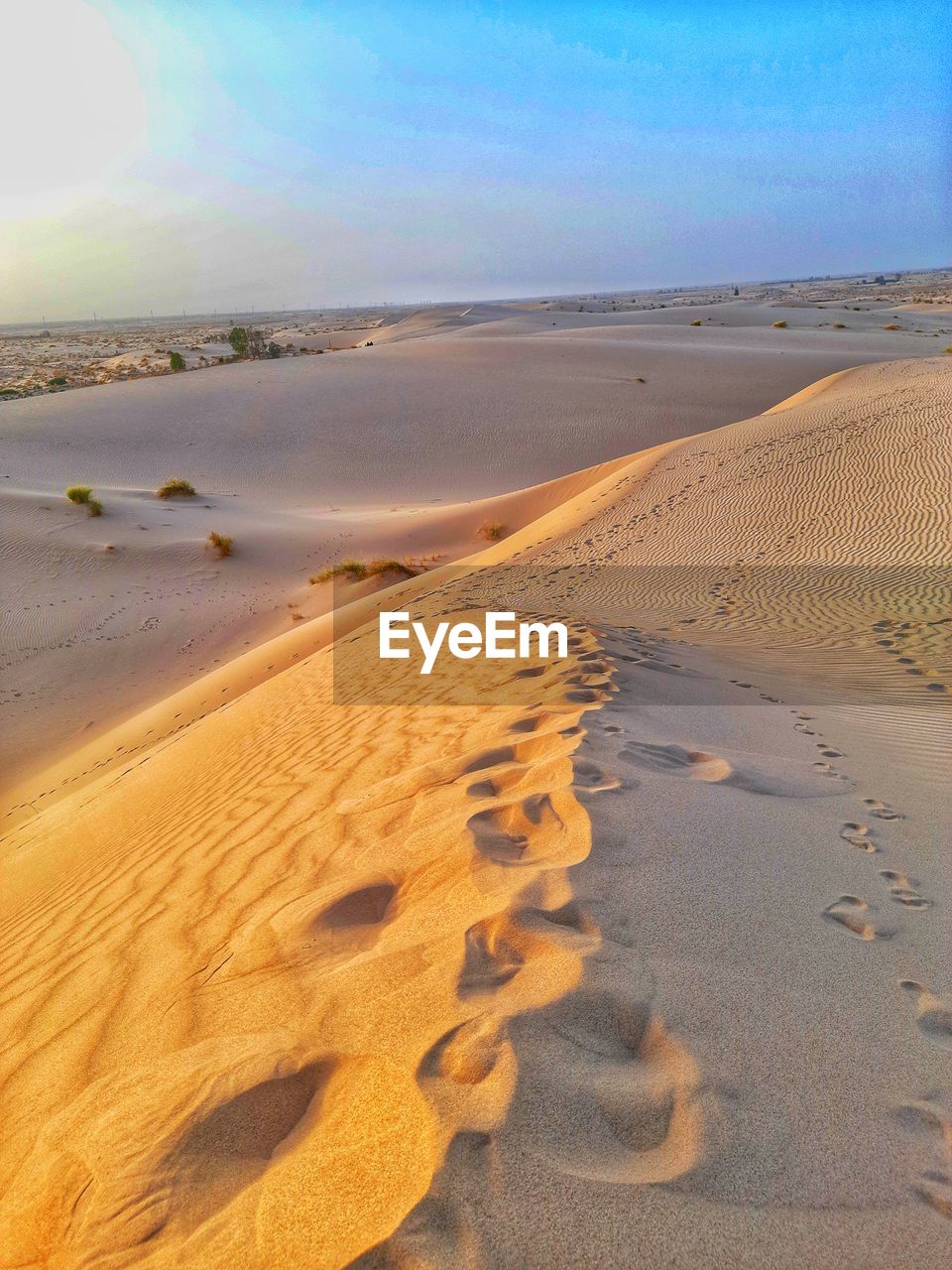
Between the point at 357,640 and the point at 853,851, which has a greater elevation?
the point at 853,851

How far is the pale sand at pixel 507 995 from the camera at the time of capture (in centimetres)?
170

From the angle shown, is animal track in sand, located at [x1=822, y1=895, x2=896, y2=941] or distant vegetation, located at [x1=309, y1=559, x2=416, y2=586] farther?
distant vegetation, located at [x1=309, y1=559, x2=416, y2=586]

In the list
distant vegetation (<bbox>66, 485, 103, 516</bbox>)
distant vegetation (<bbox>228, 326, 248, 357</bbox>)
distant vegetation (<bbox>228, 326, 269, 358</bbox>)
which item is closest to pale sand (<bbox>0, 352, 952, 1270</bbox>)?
distant vegetation (<bbox>66, 485, 103, 516</bbox>)

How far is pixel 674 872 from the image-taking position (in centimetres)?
302

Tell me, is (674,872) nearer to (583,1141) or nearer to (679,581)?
(583,1141)

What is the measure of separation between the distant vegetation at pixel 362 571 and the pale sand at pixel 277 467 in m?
0.41

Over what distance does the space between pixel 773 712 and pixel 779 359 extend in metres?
31.9

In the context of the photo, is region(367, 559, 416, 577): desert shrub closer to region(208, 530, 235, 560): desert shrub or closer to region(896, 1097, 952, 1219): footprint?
region(208, 530, 235, 560): desert shrub

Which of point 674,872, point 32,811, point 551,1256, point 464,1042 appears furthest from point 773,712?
point 32,811

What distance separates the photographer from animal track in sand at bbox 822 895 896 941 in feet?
9.22

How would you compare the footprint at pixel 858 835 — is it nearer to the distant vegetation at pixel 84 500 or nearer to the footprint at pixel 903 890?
the footprint at pixel 903 890

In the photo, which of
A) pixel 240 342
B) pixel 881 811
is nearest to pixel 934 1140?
pixel 881 811

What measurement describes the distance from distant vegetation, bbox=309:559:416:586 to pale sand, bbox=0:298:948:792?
1.35 feet

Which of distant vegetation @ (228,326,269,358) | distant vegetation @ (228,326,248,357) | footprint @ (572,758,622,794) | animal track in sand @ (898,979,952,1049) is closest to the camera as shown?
animal track in sand @ (898,979,952,1049)
